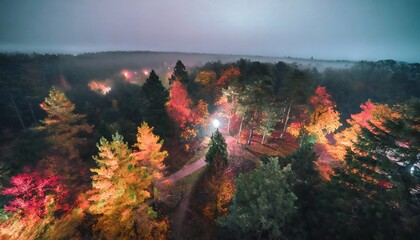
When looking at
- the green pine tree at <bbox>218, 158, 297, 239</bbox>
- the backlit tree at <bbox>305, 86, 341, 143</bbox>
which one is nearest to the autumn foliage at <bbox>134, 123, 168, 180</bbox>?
the green pine tree at <bbox>218, 158, 297, 239</bbox>

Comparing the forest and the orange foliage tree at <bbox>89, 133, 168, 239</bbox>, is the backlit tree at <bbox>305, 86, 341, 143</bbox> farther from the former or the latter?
the orange foliage tree at <bbox>89, 133, 168, 239</bbox>

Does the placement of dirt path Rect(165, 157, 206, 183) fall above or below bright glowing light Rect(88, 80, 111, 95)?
below

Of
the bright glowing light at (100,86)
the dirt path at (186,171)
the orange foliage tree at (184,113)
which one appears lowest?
the dirt path at (186,171)

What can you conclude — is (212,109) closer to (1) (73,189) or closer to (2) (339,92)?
(1) (73,189)

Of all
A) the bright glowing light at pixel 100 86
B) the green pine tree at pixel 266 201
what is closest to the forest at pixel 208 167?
the green pine tree at pixel 266 201

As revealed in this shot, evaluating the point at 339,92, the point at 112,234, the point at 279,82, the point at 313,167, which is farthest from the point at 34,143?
the point at 339,92

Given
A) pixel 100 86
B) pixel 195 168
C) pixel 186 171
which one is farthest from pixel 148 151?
pixel 100 86

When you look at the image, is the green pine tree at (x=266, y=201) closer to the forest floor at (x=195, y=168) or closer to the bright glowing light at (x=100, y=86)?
the forest floor at (x=195, y=168)

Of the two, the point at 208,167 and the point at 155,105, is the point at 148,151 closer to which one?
the point at 208,167
